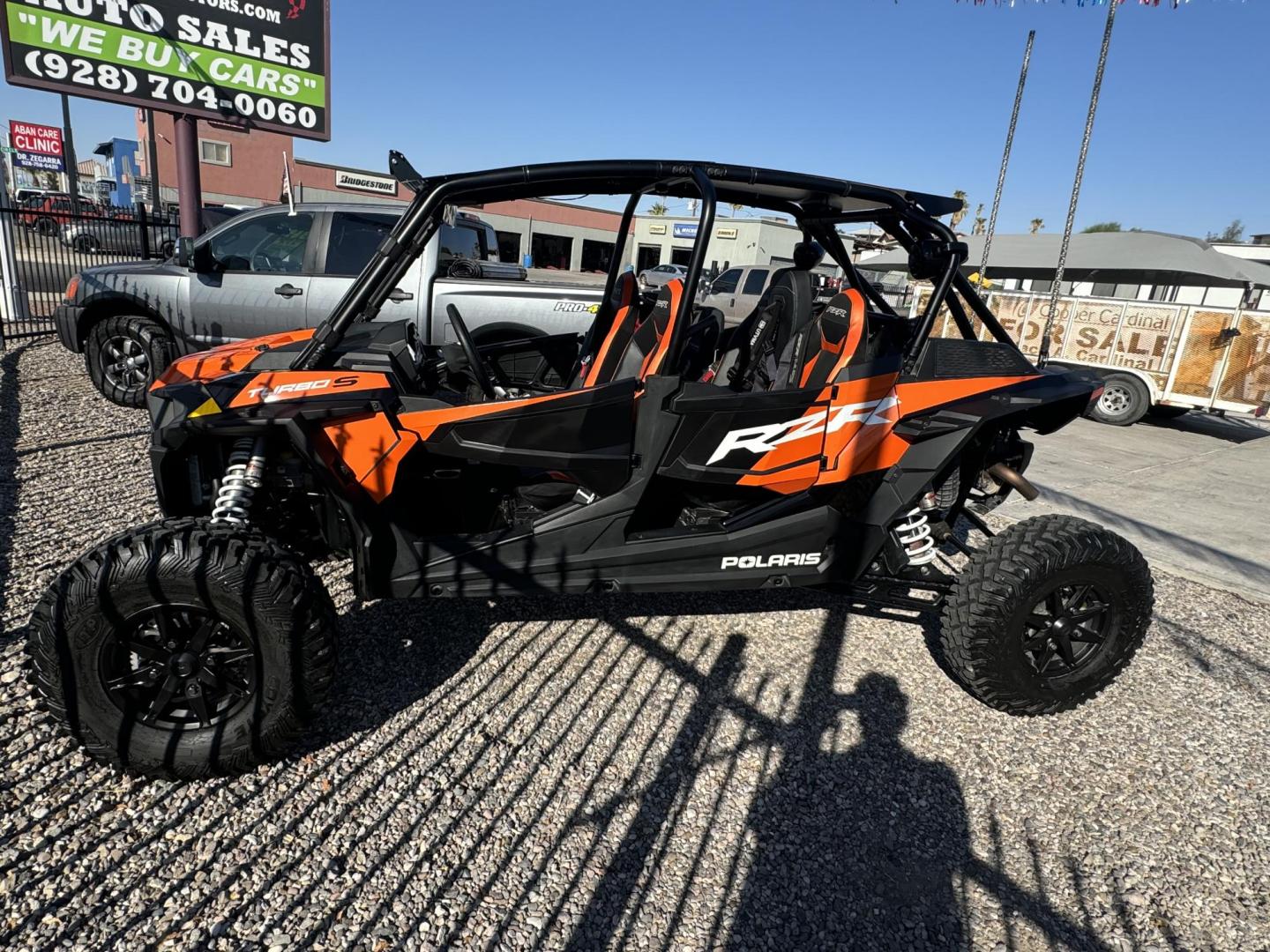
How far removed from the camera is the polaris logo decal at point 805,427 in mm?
2855

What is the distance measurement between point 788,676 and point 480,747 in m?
1.38

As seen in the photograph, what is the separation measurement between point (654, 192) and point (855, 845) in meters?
2.60

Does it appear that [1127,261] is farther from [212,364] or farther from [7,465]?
[7,465]

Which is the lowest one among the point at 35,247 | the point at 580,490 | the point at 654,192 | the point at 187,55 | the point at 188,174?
the point at 580,490

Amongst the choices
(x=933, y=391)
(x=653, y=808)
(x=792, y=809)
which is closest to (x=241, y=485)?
(x=653, y=808)

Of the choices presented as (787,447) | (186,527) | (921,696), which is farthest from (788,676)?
(186,527)

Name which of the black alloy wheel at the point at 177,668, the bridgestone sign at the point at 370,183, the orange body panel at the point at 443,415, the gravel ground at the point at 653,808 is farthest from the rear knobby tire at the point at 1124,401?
the bridgestone sign at the point at 370,183

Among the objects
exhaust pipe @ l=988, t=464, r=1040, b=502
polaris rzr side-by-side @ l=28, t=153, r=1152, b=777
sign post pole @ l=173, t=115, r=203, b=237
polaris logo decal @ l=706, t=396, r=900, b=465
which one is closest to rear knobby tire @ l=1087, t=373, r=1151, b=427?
exhaust pipe @ l=988, t=464, r=1040, b=502

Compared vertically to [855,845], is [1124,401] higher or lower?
higher

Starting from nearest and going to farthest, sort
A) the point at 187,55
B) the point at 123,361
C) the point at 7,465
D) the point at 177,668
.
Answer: the point at 177,668
the point at 7,465
the point at 123,361
the point at 187,55

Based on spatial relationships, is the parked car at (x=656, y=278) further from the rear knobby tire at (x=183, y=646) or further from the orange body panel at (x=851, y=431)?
the rear knobby tire at (x=183, y=646)

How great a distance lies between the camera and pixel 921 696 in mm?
3178

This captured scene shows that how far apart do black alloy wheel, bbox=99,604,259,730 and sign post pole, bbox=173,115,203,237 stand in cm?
978

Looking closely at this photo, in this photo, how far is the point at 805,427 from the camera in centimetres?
289
